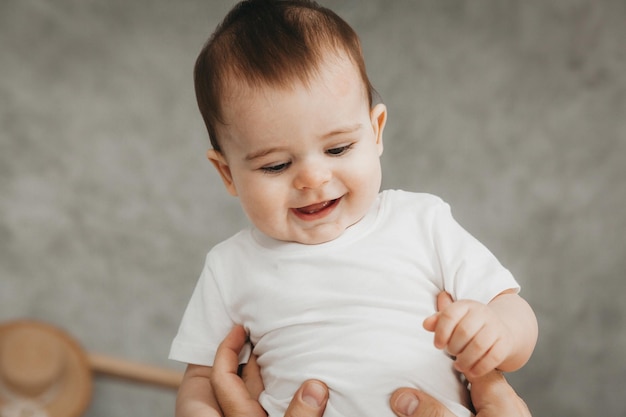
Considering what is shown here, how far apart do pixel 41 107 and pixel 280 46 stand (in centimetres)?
91

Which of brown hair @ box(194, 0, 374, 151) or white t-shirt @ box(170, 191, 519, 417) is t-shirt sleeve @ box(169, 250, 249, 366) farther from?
brown hair @ box(194, 0, 374, 151)

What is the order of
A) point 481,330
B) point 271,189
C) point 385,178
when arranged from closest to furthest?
point 481,330, point 271,189, point 385,178


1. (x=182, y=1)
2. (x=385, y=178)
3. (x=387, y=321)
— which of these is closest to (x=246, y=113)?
(x=387, y=321)

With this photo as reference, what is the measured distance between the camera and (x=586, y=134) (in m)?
1.41

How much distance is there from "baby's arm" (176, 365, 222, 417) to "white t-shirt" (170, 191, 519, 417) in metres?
0.03

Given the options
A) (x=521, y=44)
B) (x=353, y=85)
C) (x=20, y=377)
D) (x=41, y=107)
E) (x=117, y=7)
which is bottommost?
(x=20, y=377)

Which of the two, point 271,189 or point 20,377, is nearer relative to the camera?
point 271,189

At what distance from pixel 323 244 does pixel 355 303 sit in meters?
0.09

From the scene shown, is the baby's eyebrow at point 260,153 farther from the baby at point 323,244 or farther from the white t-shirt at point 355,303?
the white t-shirt at point 355,303

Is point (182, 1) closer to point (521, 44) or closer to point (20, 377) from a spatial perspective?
point (521, 44)

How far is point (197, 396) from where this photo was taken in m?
0.97

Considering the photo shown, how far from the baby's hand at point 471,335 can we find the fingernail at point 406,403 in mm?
79

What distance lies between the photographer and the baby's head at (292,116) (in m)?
0.84

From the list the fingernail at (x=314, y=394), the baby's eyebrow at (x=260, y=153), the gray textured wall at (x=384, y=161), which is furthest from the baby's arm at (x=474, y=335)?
the gray textured wall at (x=384, y=161)
